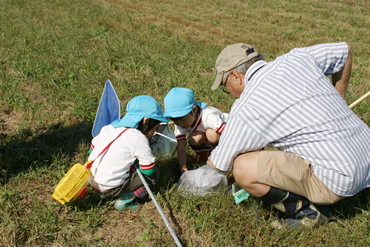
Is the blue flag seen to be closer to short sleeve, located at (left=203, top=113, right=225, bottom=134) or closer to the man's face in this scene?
short sleeve, located at (left=203, top=113, right=225, bottom=134)

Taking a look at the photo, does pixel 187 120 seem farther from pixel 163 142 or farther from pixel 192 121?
pixel 163 142

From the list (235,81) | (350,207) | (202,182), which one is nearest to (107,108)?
(202,182)

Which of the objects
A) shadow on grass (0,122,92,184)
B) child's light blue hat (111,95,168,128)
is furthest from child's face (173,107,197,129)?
shadow on grass (0,122,92,184)

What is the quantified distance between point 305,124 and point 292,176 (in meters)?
0.40

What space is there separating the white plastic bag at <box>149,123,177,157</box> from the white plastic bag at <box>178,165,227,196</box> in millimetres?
596

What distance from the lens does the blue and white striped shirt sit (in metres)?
1.90

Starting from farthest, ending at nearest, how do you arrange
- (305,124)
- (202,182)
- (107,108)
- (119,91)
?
1. (119,91)
2. (107,108)
3. (202,182)
4. (305,124)

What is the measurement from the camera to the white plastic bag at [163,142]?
315cm

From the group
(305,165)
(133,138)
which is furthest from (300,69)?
(133,138)

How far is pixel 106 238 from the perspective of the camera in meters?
2.34

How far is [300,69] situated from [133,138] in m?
1.37

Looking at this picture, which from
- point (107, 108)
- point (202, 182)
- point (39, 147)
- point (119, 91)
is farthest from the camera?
point (119, 91)

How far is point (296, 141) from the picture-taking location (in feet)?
6.66

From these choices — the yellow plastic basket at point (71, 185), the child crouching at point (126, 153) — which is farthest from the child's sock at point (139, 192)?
the yellow plastic basket at point (71, 185)
